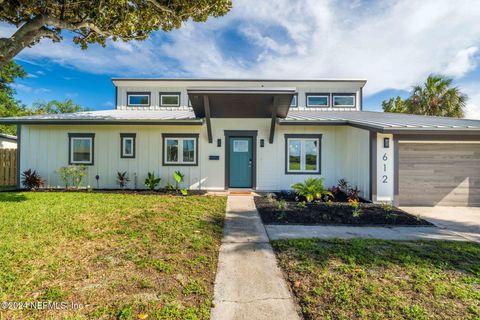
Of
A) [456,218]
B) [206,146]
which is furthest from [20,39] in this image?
[456,218]

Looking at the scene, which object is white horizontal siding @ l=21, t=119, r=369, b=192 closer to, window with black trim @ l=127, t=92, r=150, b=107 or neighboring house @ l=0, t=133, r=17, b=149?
window with black trim @ l=127, t=92, r=150, b=107

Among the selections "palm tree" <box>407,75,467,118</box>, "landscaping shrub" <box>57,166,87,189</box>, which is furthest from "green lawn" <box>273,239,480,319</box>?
"palm tree" <box>407,75,467,118</box>

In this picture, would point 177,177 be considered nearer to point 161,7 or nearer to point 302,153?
point 302,153

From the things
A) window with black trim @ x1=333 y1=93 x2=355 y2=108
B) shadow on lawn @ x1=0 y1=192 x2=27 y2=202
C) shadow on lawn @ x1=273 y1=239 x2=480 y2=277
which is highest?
window with black trim @ x1=333 y1=93 x2=355 y2=108

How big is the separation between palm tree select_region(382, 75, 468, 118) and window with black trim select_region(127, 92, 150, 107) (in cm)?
1824

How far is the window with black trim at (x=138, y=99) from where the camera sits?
11750 mm

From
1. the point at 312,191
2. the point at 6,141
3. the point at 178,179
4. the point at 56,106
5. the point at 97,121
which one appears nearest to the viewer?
the point at 312,191

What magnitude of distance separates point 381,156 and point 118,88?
42.6 feet

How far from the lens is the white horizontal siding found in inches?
341

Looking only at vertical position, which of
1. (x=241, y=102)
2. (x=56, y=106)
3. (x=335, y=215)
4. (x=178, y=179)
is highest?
(x=56, y=106)

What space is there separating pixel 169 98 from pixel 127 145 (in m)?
4.18

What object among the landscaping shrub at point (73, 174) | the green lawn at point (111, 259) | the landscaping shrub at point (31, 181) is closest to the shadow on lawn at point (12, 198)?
the green lawn at point (111, 259)

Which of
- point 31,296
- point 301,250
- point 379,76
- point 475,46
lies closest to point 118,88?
point 31,296

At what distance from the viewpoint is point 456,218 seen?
5.66 metres
